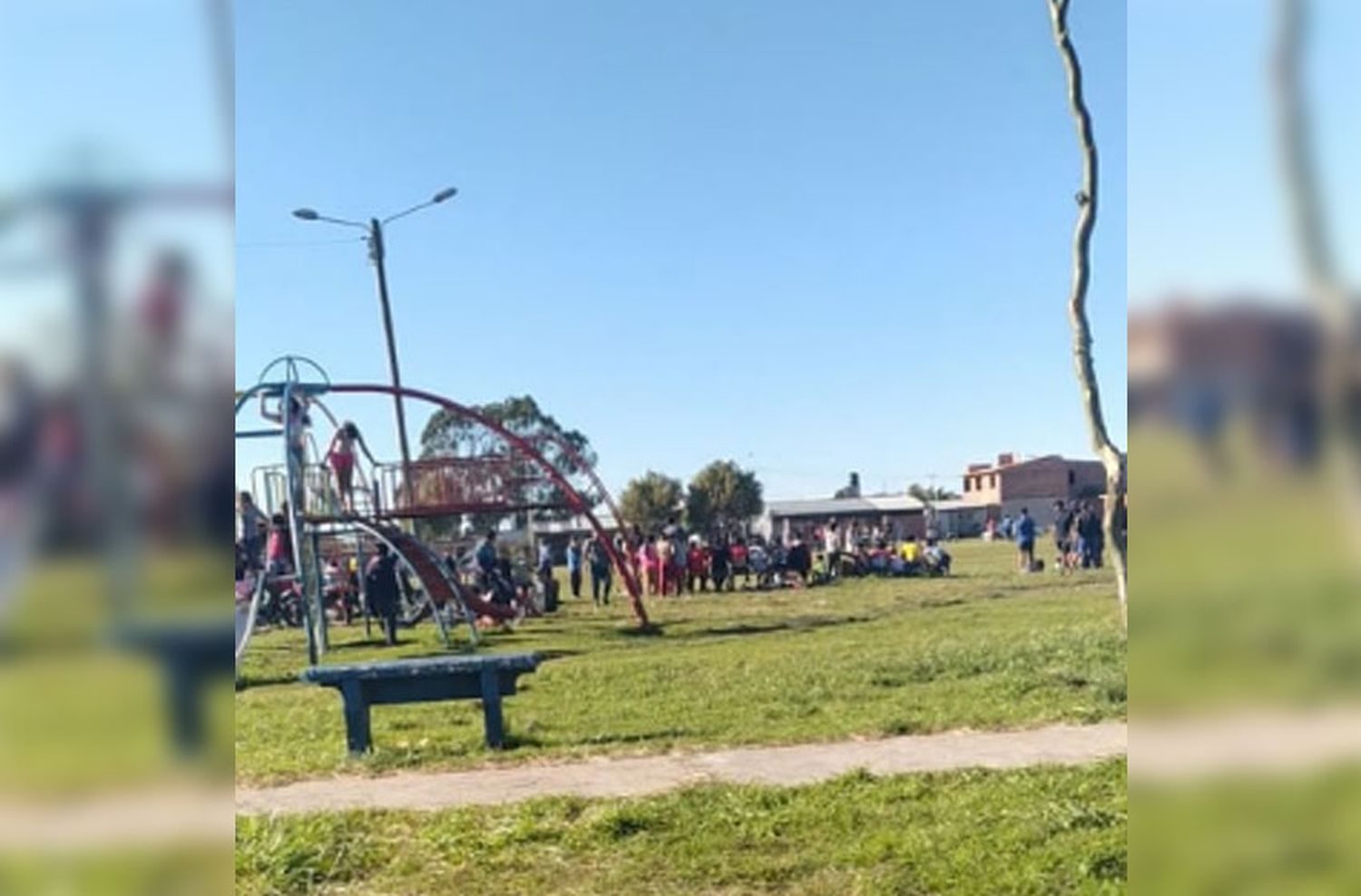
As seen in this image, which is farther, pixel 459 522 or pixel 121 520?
pixel 459 522

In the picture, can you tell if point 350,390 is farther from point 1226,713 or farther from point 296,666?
point 1226,713

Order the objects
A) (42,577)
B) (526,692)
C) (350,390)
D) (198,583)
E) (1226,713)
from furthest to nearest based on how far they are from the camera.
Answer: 1. (350,390)
2. (526,692)
3. (1226,713)
4. (198,583)
5. (42,577)

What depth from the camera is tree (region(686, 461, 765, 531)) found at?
47.2 metres

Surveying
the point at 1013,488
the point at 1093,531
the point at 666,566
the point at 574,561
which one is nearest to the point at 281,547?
the point at 574,561

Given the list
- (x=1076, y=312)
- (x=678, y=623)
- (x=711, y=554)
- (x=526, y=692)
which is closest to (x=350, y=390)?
(x=678, y=623)

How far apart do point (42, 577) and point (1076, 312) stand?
1456mm

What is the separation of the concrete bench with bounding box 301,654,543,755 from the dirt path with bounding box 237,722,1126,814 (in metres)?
0.69

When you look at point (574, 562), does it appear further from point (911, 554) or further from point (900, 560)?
point (911, 554)

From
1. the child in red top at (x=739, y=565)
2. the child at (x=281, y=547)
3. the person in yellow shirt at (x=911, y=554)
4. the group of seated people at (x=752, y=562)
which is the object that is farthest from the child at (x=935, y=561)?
the child at (x=281, y=547)

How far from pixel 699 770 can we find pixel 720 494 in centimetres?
4036

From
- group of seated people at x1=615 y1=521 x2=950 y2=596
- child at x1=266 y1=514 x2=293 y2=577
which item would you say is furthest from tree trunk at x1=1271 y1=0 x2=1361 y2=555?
group of seated people at x1=615 y1=521 x2=950 y2=596

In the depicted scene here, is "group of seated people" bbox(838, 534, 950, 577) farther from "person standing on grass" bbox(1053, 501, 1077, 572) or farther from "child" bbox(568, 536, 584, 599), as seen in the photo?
"child" bbox(568, 536, 584, 599)

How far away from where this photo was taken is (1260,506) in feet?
3.94

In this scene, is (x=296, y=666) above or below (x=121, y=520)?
below
